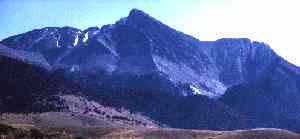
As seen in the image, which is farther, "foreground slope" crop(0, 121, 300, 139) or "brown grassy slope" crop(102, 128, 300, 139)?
"brown grassy slope" crop(102, 128, 300, 139)

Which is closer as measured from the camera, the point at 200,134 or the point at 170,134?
the point at 170,134

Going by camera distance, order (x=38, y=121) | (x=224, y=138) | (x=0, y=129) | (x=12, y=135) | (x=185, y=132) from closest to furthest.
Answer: (x=12, y=135), (x=0, y=129), (x=224, y=138), (x=185, y=132), (x=38, y=121)

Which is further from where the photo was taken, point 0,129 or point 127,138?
point 127,138

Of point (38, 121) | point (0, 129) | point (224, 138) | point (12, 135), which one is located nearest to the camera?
point (12, 135)

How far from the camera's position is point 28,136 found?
70562 mm

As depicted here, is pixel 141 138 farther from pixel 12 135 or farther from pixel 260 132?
pixel 12 135

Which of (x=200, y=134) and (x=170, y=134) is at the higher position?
(x=170, y=134)

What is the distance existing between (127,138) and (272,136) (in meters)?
35.2

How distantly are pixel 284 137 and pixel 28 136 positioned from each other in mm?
71040

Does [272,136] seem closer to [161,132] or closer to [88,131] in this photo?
[161,132]

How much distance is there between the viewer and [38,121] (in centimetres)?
19638

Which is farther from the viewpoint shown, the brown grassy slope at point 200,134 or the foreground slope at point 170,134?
the brown grassy slope at point 200,134

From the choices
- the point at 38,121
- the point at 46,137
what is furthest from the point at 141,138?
the point at 38,121

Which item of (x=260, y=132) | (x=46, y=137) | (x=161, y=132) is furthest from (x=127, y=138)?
(x=46, y=137)
